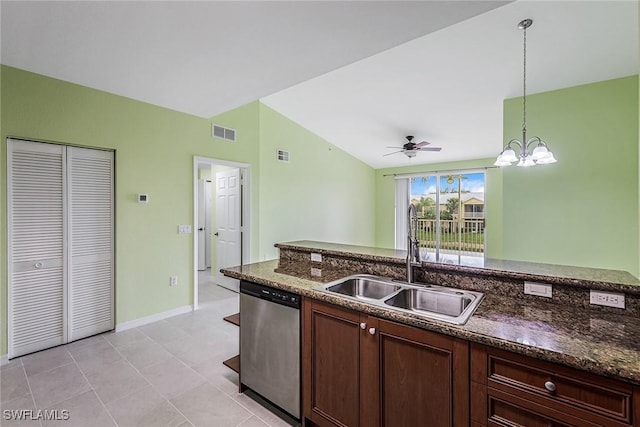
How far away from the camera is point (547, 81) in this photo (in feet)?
11.4

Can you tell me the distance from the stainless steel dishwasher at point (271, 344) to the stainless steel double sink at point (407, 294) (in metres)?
0.30

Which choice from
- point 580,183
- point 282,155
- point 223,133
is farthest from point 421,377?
point 282,155

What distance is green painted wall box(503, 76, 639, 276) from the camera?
10.9 feet

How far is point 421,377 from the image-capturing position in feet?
4.37

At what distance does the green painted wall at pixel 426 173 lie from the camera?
6461 millimetres

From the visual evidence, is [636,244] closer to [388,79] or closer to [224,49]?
[388,79]

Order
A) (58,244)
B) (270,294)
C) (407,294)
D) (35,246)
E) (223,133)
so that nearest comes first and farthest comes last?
1. (407,294)
2. (270,294)
3. (35,246)
4. (58,244)
5. (223,133)

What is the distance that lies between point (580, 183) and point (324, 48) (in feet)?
11.4

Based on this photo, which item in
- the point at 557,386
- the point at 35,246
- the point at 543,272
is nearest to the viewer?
the point at 557,386

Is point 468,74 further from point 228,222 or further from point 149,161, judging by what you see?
point 228,222

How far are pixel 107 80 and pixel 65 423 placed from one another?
111 inches

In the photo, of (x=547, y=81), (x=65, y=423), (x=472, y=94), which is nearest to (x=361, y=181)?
(x=472, y=94)

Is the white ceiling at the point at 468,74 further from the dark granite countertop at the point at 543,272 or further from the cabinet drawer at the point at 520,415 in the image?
the cabinet drawer at the point at 520,415

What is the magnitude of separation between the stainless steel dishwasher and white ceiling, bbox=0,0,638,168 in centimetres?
181
